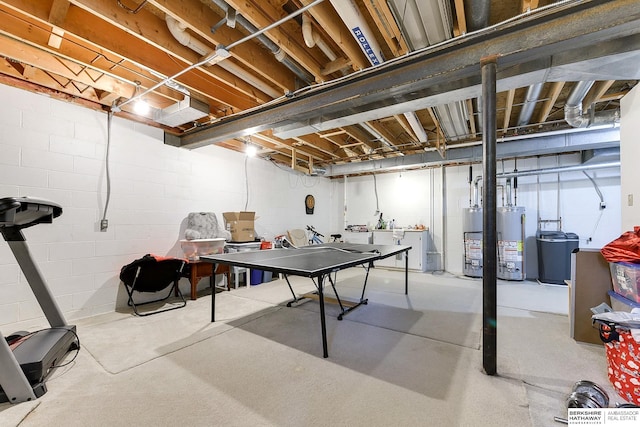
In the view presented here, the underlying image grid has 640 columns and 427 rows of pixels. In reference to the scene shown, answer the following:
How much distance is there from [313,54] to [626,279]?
3.50 m

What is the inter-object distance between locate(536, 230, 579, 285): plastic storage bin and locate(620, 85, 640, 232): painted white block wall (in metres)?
2.54

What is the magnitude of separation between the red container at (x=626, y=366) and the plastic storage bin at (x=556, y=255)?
3.96 meters

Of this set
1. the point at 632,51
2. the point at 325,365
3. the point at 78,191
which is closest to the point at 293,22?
the point at 632,51

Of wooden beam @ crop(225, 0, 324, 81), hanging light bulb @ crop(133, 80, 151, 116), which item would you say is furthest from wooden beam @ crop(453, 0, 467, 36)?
hanging light bulb @ crop(133, 80, 151, 116)

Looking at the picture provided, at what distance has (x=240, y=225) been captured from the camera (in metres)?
4.97

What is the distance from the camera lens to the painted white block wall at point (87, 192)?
9.86ft

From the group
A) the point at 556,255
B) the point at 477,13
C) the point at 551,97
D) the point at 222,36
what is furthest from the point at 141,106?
the point at 556,255

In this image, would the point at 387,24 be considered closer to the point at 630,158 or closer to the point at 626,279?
the point at 630,158

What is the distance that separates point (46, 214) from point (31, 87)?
2006 millimetres

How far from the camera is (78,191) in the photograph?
346 cm

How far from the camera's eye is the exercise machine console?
1.75 metres

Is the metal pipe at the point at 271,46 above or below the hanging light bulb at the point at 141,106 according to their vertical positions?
above

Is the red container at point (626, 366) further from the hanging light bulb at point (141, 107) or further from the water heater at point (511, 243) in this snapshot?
the hanging light bulb at point (141, 107)

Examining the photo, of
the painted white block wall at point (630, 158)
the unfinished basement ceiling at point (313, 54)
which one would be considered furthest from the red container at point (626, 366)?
the unfinished basement ceiling at point (313, 54)
